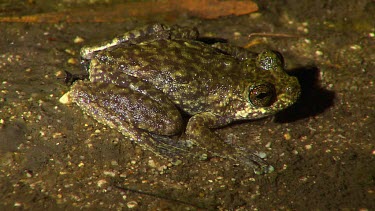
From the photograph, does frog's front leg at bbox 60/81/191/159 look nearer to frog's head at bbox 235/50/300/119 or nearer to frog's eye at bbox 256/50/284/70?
frog's head at bbox 235/50/300/119

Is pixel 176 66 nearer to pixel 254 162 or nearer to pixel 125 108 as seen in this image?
pixel 125 108

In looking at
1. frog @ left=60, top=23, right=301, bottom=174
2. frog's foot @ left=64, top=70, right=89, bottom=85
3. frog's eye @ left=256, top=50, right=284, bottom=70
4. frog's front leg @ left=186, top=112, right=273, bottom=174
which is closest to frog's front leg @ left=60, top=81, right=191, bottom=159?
frog @ left=60, top=23, right=301, bottom=174

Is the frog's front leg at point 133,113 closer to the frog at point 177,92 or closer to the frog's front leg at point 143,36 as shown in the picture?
the frog at point 177,92

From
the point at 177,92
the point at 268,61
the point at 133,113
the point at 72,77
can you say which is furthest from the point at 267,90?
the point at 72,77

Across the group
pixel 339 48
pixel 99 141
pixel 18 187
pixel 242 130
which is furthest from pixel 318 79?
pixel 18 187

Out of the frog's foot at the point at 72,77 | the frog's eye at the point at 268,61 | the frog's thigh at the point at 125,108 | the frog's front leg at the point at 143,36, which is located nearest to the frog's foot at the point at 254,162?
the frog's thigh at the point at 125,108

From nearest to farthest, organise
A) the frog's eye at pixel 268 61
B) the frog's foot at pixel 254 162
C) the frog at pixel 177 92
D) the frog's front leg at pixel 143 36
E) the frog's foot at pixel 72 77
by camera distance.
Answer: the frog's foot at pixel 254 162, the frog at pixel 177 92, the frog's eye at pixel 268 61, the frog's front leg at pixel 143 36, the frog's foot at pixel 72 77

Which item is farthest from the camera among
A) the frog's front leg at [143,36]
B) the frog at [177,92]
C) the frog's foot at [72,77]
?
the frog's foot at [72,77]
